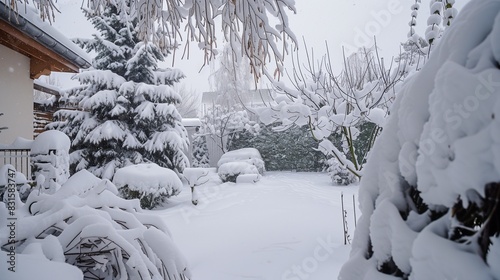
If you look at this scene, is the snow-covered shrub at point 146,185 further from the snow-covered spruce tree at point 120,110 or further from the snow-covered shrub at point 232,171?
the snow-covered shrub at point 232,171

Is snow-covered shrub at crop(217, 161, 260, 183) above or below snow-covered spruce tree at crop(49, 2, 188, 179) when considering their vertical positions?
below

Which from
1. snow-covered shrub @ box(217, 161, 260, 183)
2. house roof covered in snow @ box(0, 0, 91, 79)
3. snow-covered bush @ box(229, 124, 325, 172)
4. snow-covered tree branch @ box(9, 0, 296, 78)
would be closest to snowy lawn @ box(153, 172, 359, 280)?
snow-covered shrub @ box(217, 161, 260, 183)

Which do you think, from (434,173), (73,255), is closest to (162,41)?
(73,255)

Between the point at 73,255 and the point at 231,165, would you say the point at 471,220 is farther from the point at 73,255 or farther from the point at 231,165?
the point at 231,165

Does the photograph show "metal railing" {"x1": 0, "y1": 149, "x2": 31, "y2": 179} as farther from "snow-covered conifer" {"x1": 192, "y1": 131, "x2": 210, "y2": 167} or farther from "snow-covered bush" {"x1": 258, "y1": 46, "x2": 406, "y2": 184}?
"snow-covered conifer" {"x1": 192, "y1": 131, "x2": 210, "y2": 167}

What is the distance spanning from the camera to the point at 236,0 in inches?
62.9

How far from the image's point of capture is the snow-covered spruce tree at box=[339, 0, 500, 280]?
422 millimetres

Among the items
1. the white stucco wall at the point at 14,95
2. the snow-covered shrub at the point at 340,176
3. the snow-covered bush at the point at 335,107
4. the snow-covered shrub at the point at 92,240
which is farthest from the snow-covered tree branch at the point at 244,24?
the snow-covered shrub at the point at 340,176

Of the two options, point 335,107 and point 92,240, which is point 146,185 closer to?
point 335,107

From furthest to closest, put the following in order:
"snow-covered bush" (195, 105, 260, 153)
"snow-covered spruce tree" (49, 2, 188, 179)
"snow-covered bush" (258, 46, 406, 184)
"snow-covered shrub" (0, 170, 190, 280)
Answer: "snow-covered bush" (195, 105, 260, 153), "snow-covered spruce tree" (49, 2, 188, 179), "snow-covered bush" (258, 46, 406, 184), "snow-covered shrub" (0, 170, 190, 280)

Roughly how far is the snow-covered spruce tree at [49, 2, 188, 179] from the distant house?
3.79 m

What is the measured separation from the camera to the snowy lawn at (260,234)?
362 cm

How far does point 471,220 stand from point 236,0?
1.53 metres

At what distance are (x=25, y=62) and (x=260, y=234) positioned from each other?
5.48 m
